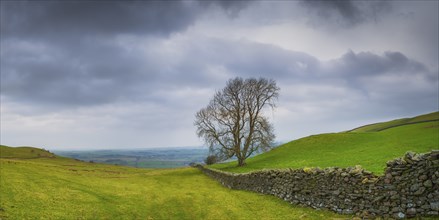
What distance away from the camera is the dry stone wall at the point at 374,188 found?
1466 centimetres

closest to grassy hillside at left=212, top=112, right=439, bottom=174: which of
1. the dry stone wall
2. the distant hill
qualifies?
the dry stone wall

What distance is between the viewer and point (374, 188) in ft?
55.5

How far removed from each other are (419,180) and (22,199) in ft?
90.7

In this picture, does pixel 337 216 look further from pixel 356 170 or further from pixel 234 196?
pixel 234 196

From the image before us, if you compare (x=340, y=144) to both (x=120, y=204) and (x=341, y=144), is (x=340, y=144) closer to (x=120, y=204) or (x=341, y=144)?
(x=341, y=144)

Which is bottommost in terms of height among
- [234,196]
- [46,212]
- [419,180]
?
[234,196]

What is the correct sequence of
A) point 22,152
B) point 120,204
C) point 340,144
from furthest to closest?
point 22,152 < point 340,144 < point 120,204

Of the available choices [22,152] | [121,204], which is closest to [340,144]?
[121,204]

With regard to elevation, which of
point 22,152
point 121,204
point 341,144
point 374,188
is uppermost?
point 22,152

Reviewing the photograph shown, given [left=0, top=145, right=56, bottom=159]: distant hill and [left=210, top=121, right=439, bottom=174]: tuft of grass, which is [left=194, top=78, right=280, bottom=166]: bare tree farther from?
[left=0, top=145, right=56, bottom=159]: distant hill

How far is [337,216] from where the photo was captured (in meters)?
18.4

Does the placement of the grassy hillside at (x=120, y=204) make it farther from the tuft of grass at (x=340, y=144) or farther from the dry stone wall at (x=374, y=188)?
the tuft of grass at (x=340, y=144)

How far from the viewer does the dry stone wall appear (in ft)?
48.1

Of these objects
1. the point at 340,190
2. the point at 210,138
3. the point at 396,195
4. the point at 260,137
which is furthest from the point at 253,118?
the point at 396,195
